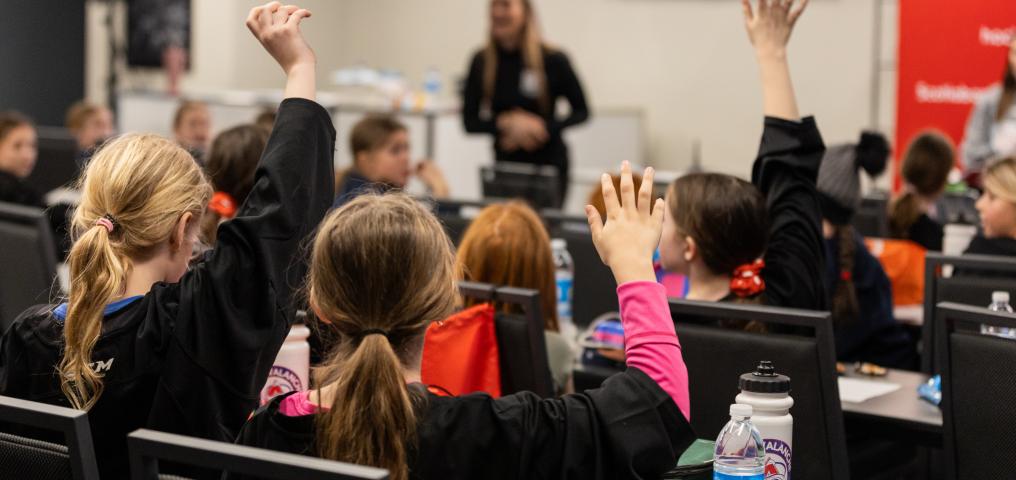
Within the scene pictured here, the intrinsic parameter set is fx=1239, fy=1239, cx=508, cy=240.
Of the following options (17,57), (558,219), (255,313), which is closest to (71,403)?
(255,313)

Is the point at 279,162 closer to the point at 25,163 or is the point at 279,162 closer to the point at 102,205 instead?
the point at 102,205

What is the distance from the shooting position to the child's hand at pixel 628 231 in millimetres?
1611

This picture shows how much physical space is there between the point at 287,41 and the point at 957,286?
182 centimetres

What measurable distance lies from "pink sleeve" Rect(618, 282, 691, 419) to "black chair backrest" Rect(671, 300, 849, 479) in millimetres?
650

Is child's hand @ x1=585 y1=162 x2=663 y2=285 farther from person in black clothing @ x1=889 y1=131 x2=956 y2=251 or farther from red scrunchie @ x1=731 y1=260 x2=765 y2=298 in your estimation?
person in black clothing @ x1=889 y1=131 x2=956 y2=251

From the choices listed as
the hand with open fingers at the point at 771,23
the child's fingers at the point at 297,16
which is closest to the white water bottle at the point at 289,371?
the child's fingers at the point at 297,16

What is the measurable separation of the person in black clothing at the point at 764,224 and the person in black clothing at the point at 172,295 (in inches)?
37.4

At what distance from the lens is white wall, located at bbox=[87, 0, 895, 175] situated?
8.27 meters

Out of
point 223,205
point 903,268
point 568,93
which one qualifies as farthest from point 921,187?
point 223,205

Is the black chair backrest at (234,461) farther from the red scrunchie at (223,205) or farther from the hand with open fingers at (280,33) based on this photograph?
the red scrunchie at (223,205)

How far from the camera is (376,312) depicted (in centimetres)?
151

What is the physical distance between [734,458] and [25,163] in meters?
4.81

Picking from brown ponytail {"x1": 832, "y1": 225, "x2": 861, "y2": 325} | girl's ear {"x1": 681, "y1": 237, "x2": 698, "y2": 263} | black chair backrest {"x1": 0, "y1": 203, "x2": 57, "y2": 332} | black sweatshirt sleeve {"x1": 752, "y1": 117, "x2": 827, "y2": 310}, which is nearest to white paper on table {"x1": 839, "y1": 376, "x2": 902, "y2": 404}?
black sweatshirt sleeve {"x1": 752, "y1": 117, "x2": 827, "y2": 310}

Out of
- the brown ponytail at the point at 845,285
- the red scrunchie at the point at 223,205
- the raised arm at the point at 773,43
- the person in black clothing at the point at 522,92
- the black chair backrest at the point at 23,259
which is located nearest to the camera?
the raised arm at the point at 773,43
